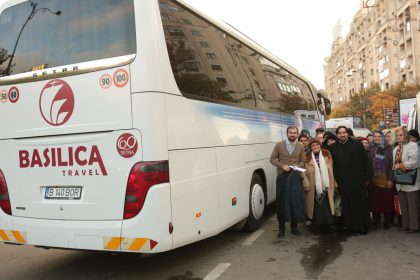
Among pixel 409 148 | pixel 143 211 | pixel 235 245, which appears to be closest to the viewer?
pixel 143 211

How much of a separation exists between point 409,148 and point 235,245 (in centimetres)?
319

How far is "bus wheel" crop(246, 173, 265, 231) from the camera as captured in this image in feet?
21.9

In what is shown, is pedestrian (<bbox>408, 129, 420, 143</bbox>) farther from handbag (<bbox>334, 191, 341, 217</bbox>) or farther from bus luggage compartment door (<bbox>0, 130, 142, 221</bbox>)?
bus luggage compartment door (<bbox>0, 130, 142, 221</bbox>)

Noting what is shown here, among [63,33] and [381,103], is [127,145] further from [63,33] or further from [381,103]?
[381,103]

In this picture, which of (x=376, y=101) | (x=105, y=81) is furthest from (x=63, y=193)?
(x=376, y=101)

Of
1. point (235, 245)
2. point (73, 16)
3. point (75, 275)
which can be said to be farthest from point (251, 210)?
point (73, 16)

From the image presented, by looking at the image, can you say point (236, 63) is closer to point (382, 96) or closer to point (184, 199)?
point (184, 199)

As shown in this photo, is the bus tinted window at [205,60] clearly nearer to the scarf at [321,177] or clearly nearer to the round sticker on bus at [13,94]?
the scarf at [321,177]

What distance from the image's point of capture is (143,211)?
13.5ft

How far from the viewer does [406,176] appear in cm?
664

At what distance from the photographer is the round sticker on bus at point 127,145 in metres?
4.14

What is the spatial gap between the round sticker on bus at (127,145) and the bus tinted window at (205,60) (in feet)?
2.90

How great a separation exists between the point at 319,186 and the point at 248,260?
84.9 inches

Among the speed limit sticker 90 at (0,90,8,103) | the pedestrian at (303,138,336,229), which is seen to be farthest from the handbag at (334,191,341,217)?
the speed limit sticker 90 at (0,90,8,103)
